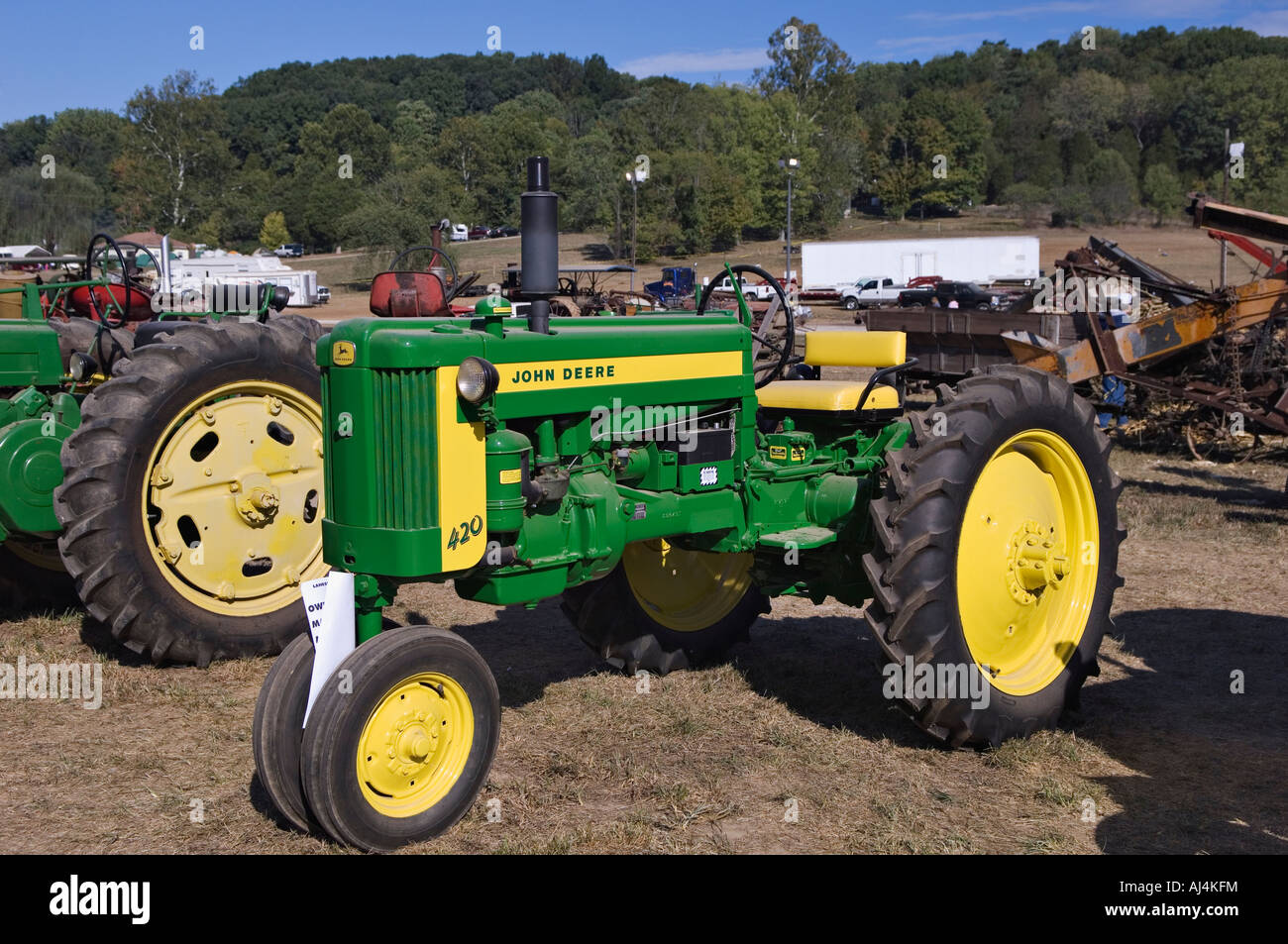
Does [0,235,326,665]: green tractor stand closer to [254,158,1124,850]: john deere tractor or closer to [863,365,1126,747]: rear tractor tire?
[254,158,1124,850]: john deere tractor

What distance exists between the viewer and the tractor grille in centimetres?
405

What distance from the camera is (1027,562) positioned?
17.0ft

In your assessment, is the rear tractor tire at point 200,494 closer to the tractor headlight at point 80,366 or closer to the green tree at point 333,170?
the tractor headlight at point 80,366

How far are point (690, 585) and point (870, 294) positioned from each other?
39.7 meters

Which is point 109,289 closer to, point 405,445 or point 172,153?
point 405,445

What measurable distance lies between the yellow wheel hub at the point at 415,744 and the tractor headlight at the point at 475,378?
36.1 inches

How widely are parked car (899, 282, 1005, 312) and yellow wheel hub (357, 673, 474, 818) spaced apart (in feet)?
111

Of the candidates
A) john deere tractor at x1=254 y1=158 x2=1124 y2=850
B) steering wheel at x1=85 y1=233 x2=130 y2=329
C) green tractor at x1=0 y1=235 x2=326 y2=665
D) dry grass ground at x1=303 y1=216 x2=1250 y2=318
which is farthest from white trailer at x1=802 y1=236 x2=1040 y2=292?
john deere tractor at x1=254 y1=158 x2=1124 y2=850

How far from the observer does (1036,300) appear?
13.5m

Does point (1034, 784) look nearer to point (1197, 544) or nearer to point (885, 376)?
point (885, 376)

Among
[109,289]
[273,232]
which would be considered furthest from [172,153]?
[109,289]

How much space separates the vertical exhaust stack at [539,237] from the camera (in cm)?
438

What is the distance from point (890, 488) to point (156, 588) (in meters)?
3.59

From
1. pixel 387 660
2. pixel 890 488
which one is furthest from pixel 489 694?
pixel 890 488
